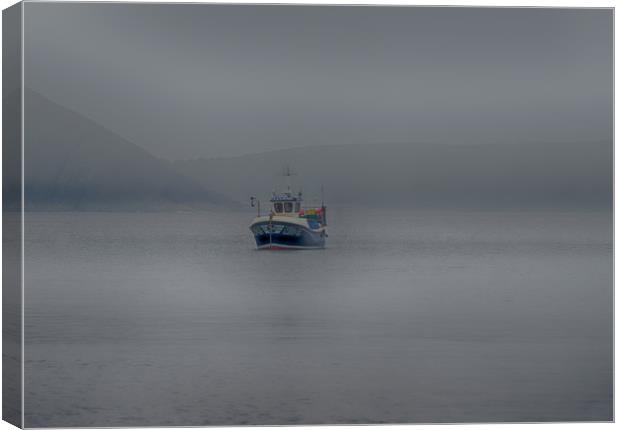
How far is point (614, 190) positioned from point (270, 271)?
298 centimetres

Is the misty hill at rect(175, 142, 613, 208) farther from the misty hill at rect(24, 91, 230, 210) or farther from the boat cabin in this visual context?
the misty hill at rect(24, 91, 230, 210)

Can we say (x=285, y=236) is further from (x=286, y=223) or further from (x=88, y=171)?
(x=88, y=171)

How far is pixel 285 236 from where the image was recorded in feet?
37.5

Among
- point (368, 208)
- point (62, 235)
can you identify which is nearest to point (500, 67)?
point (368, 208)

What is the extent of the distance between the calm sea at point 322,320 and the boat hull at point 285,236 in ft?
0.30

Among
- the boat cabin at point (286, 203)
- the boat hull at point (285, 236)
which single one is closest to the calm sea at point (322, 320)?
the boat hull at point (285, 236)

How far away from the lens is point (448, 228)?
11.4m

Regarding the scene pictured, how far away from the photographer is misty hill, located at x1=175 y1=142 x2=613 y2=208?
36.6ft

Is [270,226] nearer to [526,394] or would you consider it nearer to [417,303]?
[417,303]

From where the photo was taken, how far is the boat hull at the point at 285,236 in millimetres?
11192

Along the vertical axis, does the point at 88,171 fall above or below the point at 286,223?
above

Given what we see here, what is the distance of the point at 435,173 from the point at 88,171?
2867 millimetres

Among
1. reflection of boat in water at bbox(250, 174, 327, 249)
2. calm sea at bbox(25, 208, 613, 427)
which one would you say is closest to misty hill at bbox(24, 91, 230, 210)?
calm sea at bbox(25, 208, 613, 427)

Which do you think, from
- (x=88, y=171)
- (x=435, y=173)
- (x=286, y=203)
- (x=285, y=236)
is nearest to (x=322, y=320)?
(x=285, y=236)
